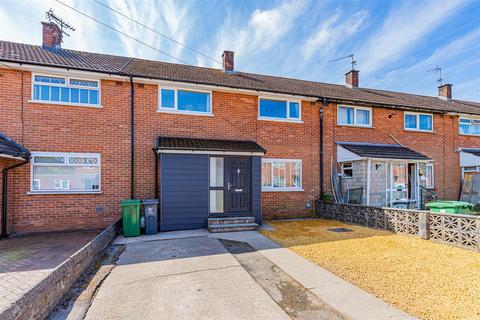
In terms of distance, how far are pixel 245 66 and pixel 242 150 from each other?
665cm

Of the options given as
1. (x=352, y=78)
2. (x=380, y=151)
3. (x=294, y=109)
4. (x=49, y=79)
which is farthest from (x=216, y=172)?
(x=352, y=78)

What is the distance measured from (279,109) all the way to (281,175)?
3074 mm

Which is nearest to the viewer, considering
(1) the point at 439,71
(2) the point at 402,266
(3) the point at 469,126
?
(2) the point at 402,266

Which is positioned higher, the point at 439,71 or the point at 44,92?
the point at 439,71

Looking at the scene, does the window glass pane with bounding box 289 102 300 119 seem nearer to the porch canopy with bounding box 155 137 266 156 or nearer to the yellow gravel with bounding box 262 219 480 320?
the porch canopy with bounding box 155 137 266 156

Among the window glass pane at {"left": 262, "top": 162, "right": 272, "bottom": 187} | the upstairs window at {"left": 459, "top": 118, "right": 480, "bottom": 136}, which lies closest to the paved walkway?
the window glass pane at {"left": 262, "top": 162, "right": 272, "bottom": 187}

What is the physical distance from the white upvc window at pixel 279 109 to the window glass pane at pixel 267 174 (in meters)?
2.12

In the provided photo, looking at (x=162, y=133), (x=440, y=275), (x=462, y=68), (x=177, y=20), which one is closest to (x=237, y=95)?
(x=162, y=133)

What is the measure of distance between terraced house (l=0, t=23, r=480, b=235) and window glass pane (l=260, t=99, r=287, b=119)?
5cm

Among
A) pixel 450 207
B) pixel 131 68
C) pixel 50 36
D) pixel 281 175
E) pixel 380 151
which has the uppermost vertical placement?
pixel 50 36

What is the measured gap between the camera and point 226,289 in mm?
4047

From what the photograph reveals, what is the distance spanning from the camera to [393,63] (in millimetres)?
14352

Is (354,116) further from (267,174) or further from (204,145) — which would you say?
(204,145)

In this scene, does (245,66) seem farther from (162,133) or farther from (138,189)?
(138,189)
